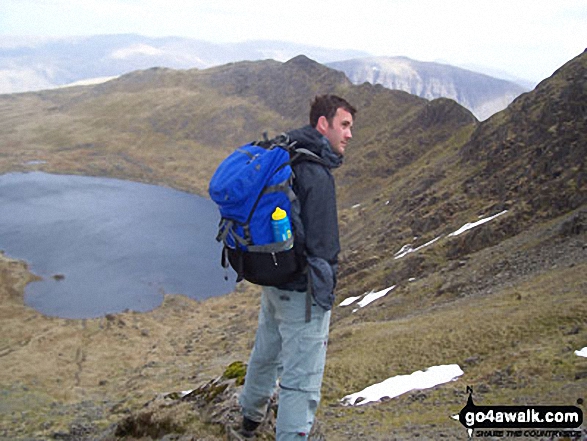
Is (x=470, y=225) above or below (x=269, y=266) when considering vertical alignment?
below

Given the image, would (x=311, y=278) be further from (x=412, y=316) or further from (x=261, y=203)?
(x=412, y=316)

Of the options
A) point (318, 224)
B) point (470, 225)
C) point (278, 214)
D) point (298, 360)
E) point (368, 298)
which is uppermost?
point (278, 214)

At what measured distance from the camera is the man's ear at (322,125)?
5641mm

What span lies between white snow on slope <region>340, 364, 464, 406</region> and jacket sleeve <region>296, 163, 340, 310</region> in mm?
8111

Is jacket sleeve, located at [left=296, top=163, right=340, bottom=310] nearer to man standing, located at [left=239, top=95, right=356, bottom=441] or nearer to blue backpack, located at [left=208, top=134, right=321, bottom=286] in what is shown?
man standing, located at [left=239, top=95, right=356, bottom=441]

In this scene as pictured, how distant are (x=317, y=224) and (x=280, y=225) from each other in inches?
16.8

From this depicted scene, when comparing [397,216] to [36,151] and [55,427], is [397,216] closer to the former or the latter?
[55,427]

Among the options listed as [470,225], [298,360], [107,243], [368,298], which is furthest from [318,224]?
[107,243]

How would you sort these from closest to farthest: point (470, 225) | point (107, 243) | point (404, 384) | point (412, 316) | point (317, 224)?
point (317, 224) → point (404, 384) → point (412, 316) → point (470, 225) → point (107, 243)

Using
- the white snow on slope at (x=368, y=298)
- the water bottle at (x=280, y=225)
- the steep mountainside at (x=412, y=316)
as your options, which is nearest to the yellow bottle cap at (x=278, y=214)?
the water bottle at (x=280, y=225)

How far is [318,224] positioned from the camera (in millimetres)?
5301

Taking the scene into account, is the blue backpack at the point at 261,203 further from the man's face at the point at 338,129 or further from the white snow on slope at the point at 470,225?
the white snow on slope at the point at 470,225

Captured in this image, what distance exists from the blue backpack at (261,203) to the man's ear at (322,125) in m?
0.46

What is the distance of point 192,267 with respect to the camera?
5188cm
